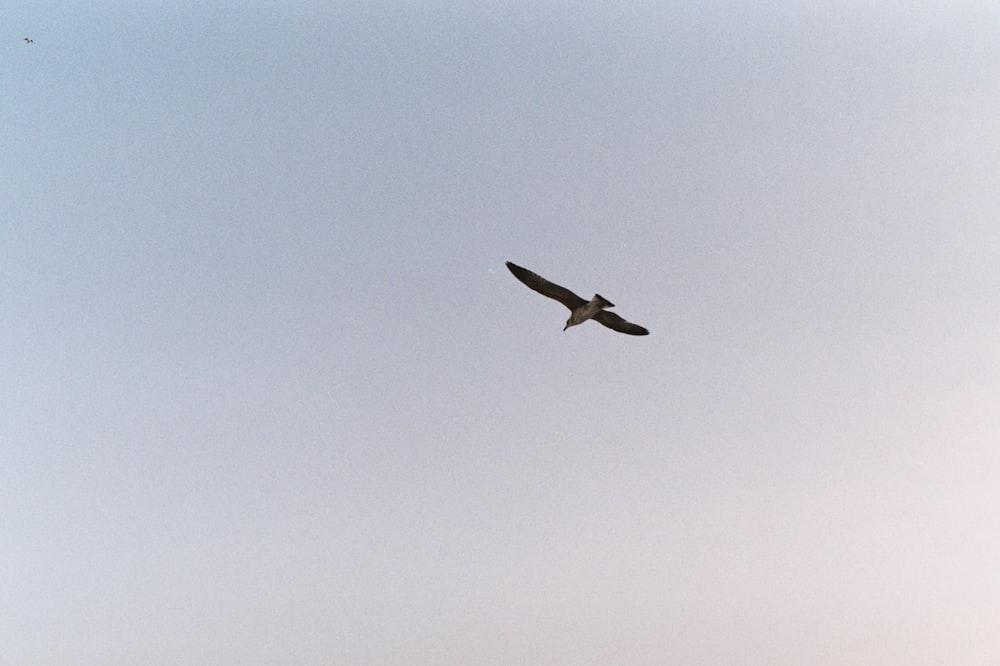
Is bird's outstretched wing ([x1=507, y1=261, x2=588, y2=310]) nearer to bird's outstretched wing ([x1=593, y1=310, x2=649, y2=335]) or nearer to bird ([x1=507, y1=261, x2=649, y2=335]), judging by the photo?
bird ([x1=507, y1=261, x2=649, y2=335])

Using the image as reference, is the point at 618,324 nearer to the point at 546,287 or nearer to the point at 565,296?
the point at 565,296

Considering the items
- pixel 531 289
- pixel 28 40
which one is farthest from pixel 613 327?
pixel 28 40

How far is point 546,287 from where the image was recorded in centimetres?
2188

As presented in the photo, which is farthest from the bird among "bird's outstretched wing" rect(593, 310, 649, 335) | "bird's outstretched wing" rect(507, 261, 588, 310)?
"bird's outstretched wing" rect(593, 310, 649, 335)

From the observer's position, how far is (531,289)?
22.3 m

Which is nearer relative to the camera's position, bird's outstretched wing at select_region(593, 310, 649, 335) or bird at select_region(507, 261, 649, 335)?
bird at select_region(507, 261, 649, 335)

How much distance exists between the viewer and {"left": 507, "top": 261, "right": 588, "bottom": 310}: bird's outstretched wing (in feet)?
70.5

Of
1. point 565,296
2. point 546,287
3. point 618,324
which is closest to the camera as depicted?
point 565,296

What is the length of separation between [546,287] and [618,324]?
456 cm

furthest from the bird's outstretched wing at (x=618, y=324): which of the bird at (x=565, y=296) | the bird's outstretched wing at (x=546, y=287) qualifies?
→ the bird's outstretched wing at (x=546, y=287)

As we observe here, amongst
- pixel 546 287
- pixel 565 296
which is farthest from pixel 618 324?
pixel 546 287

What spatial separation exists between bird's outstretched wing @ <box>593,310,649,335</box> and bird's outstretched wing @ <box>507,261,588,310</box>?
6.94 ft

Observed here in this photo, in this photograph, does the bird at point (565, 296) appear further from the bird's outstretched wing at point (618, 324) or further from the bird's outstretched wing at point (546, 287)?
the bird's outstretched wing at point (618, 324)

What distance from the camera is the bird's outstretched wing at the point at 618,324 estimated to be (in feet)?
77.4
